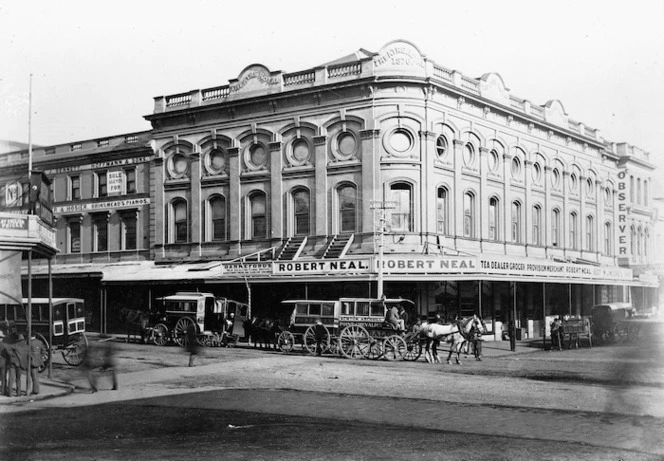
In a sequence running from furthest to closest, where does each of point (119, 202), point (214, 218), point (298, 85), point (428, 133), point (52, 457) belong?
point (119, 202)
point (214, 218)
point (298, 85)
point (428, 133)
point (52, 457)

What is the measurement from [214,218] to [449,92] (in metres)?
13.6

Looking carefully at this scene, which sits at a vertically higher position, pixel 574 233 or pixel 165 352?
pixel 574 233

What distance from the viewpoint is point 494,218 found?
3788 centimetres

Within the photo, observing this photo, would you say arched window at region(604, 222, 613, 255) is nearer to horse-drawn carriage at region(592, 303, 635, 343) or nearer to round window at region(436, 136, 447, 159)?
horse-drawn carriage at region(592, 303, 635, 343)

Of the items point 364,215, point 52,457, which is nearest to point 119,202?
point 364,215

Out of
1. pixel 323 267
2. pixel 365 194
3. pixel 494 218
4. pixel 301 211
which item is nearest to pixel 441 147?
pixel 365 194

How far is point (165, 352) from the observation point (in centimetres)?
2669

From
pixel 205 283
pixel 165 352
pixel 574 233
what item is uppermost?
pixel 574 233

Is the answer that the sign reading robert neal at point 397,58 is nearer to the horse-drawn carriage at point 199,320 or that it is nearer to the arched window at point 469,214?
the arched window at point 469,214

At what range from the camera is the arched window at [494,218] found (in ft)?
123

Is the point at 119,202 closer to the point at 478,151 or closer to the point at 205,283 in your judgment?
the point at 205,283

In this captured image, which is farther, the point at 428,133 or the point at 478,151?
the point at 478,151

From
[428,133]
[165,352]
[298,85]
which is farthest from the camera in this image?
[298,85]

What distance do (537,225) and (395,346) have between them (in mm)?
20207
